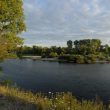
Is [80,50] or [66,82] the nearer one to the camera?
[66,82]

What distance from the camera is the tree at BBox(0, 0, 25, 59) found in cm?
2040

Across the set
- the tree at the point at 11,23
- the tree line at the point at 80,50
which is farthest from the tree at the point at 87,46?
the tree at the point at 11,23

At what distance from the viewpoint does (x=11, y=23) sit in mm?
21172

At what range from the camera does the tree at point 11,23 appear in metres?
20.4

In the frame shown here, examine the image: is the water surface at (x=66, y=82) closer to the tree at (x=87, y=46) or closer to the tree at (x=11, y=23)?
the tree at (x=11, y=23)

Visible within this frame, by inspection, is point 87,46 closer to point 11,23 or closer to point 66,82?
point 66,82

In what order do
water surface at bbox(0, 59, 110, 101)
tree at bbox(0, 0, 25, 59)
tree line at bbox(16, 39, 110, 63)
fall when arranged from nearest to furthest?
tree at bbox(0, 0, 25, 59) < water surface at bbox(0, 59, 110, 101) < tree line at bbox(16, 39, 110, 63)

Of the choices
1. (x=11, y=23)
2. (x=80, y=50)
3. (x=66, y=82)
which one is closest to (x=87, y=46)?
(x=80, y=50)

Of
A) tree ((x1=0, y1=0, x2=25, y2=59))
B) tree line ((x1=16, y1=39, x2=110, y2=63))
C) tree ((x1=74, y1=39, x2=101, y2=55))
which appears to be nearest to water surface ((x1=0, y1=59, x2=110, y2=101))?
tree ((x1=0, y1=0, x2=25, y2=59))

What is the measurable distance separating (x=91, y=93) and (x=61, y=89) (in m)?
5.46

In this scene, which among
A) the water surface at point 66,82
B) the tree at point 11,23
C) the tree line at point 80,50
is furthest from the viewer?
the tree line at point 80,50

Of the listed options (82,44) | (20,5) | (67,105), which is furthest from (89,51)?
(67,105)

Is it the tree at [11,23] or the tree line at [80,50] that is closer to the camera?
the tree at [11,23]

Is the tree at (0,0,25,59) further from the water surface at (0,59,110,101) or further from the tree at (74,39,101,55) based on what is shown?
the tree at (74,39,101,55)
